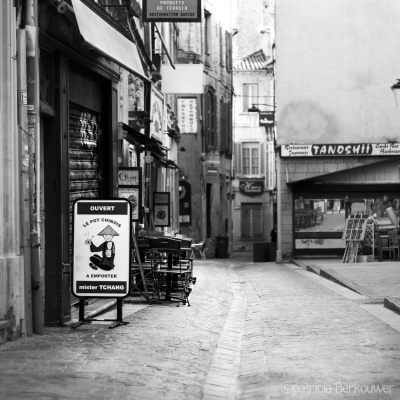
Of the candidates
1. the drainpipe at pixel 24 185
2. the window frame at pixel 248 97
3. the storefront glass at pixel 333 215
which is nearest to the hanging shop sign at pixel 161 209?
the storefront glass at pixel 333 215

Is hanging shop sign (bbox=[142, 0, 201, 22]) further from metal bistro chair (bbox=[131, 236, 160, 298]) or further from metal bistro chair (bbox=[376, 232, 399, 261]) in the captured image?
metal bistro chair (bbox=[376, 232, 399, 261])

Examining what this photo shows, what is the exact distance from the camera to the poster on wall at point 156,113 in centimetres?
2343

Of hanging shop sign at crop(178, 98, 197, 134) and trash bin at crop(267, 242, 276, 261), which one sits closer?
trash bin at crop(267, 242, 276, 261)

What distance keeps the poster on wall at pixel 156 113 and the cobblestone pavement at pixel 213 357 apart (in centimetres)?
1006

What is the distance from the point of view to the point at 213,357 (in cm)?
919

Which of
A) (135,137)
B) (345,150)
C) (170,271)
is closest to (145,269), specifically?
(170,271)

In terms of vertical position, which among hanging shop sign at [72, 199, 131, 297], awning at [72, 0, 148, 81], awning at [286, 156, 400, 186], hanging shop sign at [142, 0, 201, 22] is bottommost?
hanging shop sign at [72, 199, 131, 297]

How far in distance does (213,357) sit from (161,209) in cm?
1296

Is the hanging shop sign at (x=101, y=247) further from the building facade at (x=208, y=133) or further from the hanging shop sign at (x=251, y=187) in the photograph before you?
the hanging shop sign at (x=251, y=187)

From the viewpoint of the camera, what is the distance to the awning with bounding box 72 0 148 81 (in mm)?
11195

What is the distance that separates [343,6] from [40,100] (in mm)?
23058

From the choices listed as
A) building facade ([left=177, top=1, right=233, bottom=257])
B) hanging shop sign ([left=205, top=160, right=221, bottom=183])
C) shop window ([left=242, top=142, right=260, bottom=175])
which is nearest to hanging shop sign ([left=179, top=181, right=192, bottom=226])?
building facade ([left=177, top=1, right=233, bottom=257])

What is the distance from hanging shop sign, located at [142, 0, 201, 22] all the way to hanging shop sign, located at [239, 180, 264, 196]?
40461 mm

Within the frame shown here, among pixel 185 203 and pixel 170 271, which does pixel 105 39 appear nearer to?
pixel 170 271
